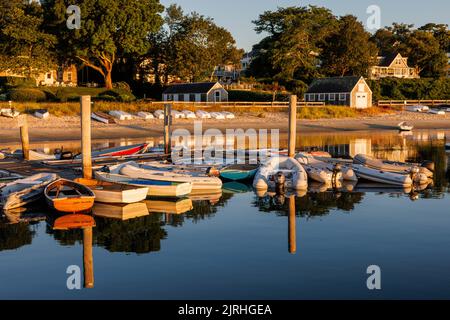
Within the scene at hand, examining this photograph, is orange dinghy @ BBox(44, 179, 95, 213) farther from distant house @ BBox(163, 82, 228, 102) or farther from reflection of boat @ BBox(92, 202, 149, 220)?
distant house @ BBox(163, 82, 228, 102)

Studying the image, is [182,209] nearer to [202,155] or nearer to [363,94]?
[202,155]

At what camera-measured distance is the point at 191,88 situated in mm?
78812

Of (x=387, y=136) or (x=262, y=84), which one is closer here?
(x=387, y=136)

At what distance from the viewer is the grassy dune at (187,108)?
54844mm

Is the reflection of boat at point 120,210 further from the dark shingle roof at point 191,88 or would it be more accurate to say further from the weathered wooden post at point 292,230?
the dark shingle roof at point 191,88

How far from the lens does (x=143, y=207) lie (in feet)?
72.4

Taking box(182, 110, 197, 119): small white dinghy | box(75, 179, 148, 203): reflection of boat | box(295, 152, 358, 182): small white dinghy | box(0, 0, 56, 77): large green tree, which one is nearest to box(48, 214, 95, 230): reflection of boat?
box(75, 179, 148, 203): reflection of boat

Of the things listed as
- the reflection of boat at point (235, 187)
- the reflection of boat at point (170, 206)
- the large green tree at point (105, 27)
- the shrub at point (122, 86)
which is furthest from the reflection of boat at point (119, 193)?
the shrub at point (122, 86)

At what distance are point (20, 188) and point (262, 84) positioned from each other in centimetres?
7117

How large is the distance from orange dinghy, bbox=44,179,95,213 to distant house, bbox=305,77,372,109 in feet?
214

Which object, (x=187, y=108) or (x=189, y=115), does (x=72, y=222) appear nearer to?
(x=189, y=115)

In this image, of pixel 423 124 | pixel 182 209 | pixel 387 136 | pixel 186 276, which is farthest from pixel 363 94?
pixel 186 276
